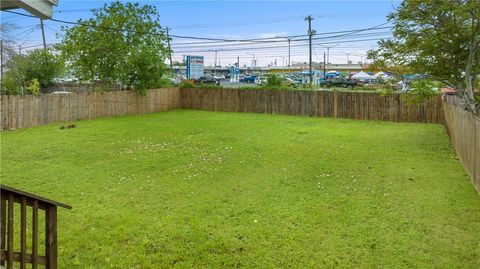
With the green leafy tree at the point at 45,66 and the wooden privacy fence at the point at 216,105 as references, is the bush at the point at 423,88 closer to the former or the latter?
the wooden privacy fence at the point at 216,105

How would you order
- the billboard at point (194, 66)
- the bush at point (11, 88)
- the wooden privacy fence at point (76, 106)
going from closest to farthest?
the wooden privacy fence at point (76, 106)
the bush at point (11, 88)
the billboard at point (194, 66)

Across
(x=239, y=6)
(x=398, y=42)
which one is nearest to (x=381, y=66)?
(x=398, y=42)

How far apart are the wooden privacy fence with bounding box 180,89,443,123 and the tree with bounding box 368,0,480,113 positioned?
5.47 meters

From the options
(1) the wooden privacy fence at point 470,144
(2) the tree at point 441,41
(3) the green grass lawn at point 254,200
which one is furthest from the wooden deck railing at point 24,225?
(2) the tree at point 441,41

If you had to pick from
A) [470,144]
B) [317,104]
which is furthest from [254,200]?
[317,104]

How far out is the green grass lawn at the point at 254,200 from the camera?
379cm

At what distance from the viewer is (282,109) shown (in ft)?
61.2

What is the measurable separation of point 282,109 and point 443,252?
49.4 ft

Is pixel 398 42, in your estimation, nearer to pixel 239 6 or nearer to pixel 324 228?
pixel 324 228

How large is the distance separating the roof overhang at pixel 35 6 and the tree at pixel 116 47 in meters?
15.7

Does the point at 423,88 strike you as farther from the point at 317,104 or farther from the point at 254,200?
the point at 317,104

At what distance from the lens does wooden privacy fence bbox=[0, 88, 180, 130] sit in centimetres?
1312

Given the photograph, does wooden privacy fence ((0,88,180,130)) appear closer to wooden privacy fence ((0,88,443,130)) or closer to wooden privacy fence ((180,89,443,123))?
wooden privacy fence ((0,88,443,130))

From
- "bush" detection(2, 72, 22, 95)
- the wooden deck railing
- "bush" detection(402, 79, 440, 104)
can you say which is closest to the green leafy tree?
"bush" detection(2, 72, 22, 95)
